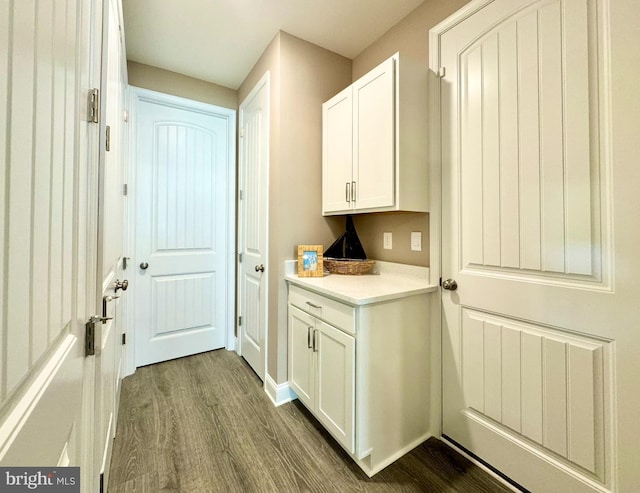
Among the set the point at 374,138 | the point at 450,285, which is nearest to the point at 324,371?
the point at 450,285

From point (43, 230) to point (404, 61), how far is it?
172 centimetres

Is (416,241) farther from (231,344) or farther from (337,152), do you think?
(231,344)

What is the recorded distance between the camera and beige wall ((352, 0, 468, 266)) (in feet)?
5.41

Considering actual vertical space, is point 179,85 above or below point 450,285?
above

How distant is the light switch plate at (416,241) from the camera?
1.76 m

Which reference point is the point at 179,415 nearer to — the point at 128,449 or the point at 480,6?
the point at 128,449

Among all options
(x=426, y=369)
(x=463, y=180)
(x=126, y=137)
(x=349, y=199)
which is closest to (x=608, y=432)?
(x=426, y=369)

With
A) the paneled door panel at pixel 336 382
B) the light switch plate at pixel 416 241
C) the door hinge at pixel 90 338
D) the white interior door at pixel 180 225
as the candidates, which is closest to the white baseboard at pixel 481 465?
the paneled door panel at pixel 336 382

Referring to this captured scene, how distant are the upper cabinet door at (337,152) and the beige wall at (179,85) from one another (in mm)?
1240

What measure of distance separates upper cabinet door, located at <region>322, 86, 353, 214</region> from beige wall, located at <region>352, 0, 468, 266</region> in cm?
36

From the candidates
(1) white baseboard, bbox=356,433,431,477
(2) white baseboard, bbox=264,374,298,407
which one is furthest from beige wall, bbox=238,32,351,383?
(1) white baseboard, bbox=356,433,431,477

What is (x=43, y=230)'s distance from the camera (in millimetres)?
490

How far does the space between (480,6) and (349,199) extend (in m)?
1.17

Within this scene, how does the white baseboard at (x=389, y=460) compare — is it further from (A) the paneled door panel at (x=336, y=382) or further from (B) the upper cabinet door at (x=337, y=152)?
(B) the upper cabinet door at (x=337, y=152)
